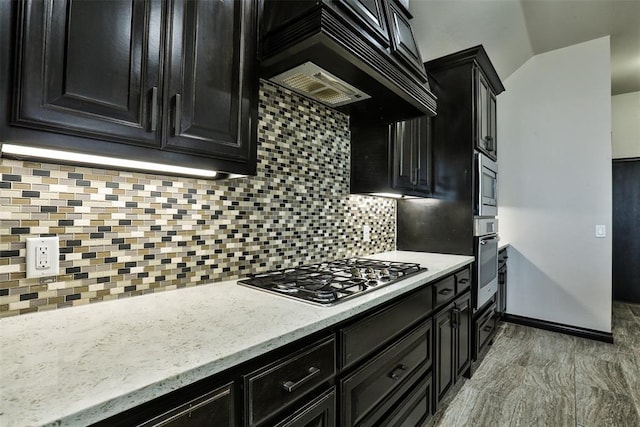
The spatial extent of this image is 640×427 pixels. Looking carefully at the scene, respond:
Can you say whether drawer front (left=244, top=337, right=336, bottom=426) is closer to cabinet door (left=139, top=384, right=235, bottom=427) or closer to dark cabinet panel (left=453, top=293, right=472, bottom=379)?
cabinet door (left=139, top=384, right=235, bottom=427)

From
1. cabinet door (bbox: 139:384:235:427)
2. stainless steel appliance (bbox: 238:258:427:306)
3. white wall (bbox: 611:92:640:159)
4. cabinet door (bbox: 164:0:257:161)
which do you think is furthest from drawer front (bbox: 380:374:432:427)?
white wall (bbox: 611:92:640:159)

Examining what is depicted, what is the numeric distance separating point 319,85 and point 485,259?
194 cm

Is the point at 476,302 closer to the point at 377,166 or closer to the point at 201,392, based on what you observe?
the point at 377,166

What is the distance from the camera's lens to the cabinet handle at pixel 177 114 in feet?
3.12

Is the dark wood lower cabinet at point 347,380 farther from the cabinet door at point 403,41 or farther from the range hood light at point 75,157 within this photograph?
the cabinet door at point 403,41

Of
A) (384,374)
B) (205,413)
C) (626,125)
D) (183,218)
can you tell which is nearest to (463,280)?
(384,374)

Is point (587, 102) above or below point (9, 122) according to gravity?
above

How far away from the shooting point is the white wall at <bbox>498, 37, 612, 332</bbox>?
10.3 ft

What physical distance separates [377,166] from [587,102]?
2.77 meters

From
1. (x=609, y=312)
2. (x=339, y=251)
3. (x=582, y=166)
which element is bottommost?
(x=609, y=312)

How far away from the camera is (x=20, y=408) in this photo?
1.59 ft

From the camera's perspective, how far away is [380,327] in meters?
1.24

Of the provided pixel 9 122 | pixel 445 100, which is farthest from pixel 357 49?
pixel 445 100

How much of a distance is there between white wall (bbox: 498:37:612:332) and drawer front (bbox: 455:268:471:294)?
67.3 inches
